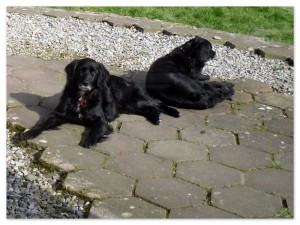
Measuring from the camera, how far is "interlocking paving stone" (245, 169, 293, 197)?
3.62 metres

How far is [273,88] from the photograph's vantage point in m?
5.66

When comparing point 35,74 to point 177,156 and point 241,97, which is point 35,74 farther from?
point 241,97

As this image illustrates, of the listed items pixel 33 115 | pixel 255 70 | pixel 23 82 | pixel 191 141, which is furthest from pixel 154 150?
pixel 255 70

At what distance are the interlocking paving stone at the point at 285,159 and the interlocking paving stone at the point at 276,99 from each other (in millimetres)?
1099

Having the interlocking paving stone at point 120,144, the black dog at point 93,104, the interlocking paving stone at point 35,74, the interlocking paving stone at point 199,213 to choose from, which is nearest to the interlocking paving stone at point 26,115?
the black dog at point 93,104

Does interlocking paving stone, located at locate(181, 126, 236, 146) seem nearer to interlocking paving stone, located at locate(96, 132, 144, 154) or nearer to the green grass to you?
interlocking paving stone, located at locate(96, 132, 144, 154)

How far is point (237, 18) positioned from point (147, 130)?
1.17m

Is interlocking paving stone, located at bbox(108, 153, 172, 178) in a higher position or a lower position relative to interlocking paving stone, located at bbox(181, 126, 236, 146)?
lower

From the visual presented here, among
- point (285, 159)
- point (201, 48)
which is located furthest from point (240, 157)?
point (201, 48)

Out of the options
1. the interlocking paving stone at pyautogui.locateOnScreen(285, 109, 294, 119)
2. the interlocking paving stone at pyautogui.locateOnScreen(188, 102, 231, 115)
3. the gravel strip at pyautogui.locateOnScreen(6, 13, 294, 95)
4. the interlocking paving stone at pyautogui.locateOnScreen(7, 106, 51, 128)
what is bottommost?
the interlocking paving stone at pyautogui.locateOnScreen(7, 106, 51, 128)

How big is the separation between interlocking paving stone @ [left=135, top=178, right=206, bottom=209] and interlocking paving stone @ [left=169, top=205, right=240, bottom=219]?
6 centimetres

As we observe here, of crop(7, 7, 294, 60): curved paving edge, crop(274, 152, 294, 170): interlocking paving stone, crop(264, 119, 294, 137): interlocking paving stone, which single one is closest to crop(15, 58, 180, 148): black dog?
crop(264, 119, 294, 137): interlocking paving stone
